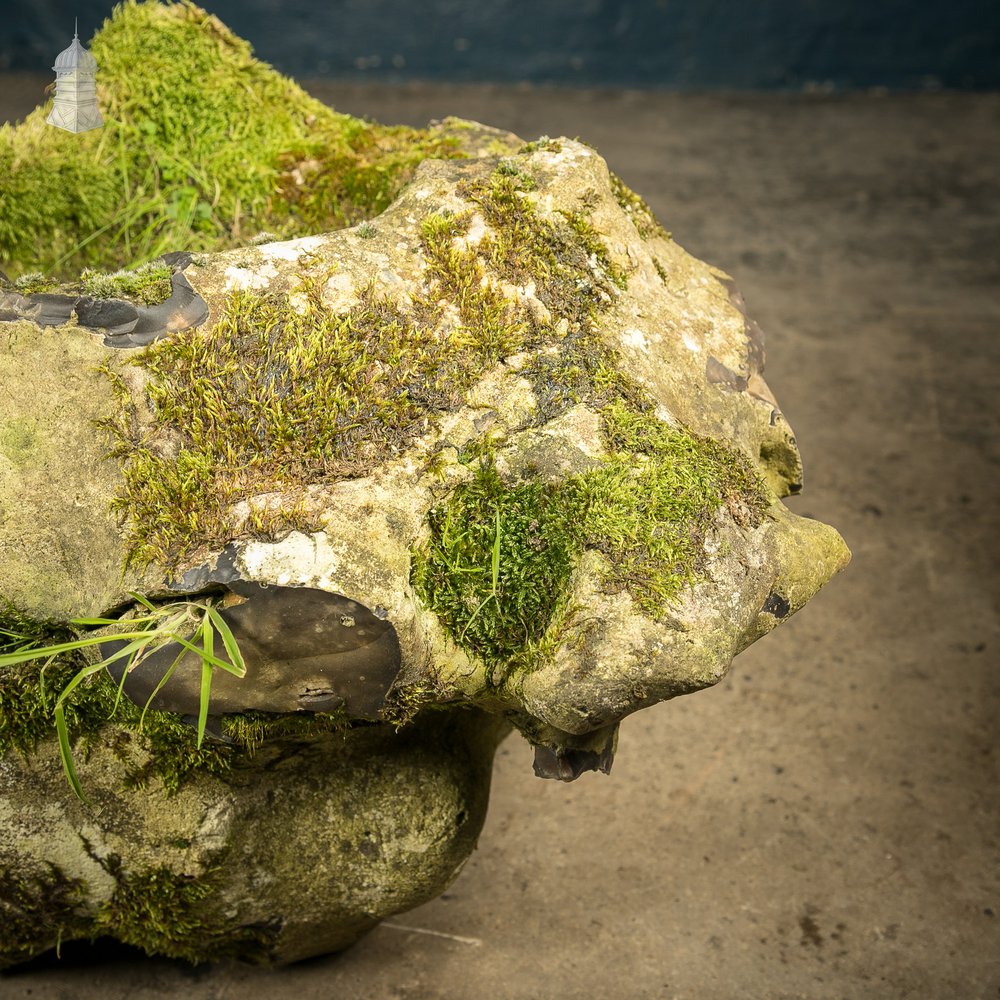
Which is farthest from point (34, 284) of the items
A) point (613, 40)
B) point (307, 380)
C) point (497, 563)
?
point (613, 40)

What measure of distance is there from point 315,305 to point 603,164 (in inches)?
26.8

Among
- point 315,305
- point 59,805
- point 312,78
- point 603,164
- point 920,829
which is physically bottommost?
point 920,829

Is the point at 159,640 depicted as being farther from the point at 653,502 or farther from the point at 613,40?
the point at 613,40

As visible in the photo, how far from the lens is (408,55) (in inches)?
229

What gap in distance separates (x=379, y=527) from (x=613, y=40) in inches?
181

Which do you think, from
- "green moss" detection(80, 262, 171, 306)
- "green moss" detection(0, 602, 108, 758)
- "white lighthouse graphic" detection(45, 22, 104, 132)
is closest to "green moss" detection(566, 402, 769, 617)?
"green moss" detection(80, 262, 171, 306)

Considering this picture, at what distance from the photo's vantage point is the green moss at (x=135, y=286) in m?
2.05

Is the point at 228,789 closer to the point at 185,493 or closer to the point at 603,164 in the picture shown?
the point at 185,493

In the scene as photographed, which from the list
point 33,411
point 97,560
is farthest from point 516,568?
point 33,411

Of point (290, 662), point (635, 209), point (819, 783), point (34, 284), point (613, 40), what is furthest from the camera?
point (613, 40)

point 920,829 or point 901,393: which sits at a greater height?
point 901,393

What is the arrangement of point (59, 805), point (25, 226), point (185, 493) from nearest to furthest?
1. point (185, 493)
2. point (59, 805)
3. point (25, 226)

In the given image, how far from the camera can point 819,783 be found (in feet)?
10.6

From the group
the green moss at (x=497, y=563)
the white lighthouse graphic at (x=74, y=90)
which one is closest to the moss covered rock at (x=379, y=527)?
the green moss at (x=497, y=563)
